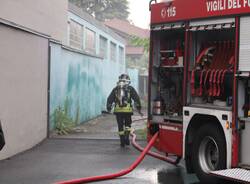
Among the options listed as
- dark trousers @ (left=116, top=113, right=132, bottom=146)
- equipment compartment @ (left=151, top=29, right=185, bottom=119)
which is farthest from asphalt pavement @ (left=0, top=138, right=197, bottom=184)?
equipment compartment @ (left=151, top=29, right=185, bottom=119)

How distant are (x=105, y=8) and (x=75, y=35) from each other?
46.5 meters

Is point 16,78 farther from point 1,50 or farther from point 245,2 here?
point 245,2

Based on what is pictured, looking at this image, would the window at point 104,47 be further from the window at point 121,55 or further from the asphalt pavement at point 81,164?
the asphalt pavement at point 81,164

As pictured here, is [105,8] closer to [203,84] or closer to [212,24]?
[203,84]

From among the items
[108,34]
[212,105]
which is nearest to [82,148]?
[212,105]

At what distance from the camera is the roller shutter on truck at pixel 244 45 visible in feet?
28.1

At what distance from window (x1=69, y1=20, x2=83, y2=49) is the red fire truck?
13.6m

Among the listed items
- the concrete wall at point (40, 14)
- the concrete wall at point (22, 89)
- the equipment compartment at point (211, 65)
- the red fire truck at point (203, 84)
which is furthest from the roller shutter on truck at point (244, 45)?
the concrete wall at point (40, 14)

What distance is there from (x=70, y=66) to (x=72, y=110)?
1452mm

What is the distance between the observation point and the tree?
6253cm

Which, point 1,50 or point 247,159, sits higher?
point 1,50

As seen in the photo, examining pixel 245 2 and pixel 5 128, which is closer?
pixel 245 2

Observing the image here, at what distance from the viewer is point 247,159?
856 centimetres

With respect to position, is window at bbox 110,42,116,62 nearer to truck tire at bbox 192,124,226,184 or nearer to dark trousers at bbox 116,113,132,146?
dark trousers at bbox 116,113,132,146
